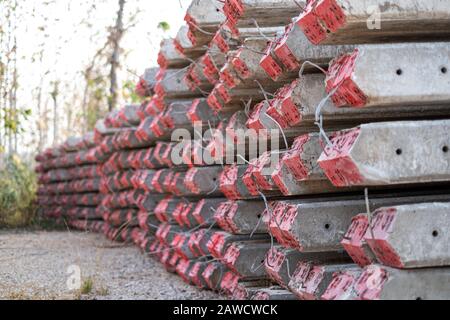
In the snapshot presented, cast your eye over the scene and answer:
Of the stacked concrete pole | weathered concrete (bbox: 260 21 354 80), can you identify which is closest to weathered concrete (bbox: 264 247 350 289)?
the stacked concrete pole

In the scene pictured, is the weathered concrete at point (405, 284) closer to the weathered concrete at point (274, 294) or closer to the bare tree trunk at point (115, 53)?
the weathered concrete at point (274, 294)

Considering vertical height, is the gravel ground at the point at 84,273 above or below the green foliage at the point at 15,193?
above

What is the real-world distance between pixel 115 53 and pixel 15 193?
13.7 ft

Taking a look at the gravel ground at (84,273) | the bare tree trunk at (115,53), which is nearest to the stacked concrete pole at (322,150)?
the gravel ground at (84,273)

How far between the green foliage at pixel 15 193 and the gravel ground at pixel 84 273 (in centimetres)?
193

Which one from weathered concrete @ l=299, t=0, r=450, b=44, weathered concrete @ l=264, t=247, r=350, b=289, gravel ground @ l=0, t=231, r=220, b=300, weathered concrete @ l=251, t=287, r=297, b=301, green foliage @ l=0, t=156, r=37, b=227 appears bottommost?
green foliage @ l=0, t=156, r=37, b=227

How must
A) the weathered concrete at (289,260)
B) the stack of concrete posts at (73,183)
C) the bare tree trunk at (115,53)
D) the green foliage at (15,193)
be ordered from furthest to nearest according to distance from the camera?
1. the bare tree trunk at (115,53)
2. the stack of concrete posts at (73,183)
3. the green foliage at (15,193)
4. the weathered concrete at (289,260)

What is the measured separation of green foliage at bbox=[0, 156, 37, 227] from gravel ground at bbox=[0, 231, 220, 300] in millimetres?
1930

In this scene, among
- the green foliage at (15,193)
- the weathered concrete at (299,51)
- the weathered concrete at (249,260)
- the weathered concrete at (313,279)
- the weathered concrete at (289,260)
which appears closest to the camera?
the weathered concrete at (313,279)

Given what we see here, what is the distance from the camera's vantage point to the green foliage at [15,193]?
42.1ft

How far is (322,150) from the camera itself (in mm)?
4609

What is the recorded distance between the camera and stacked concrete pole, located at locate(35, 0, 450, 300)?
3.84 metres

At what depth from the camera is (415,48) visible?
3918 mm

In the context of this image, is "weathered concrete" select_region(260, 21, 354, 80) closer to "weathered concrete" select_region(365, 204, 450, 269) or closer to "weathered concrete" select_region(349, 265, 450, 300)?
"weathered concrete" select_region(365, 204, 450, 269)
